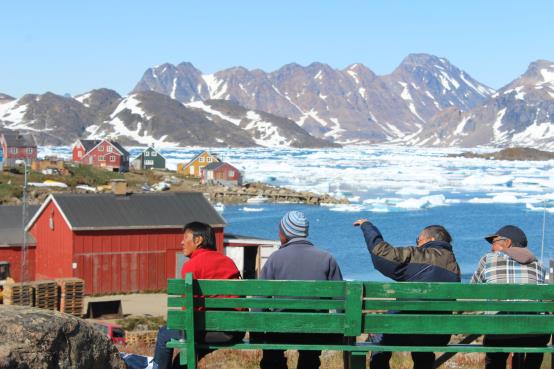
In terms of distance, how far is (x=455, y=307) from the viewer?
4.68 metres

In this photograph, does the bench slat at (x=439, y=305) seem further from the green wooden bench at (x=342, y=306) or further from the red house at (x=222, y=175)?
the red house at (x=222, y=175)

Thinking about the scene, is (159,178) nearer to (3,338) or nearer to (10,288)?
(10,288)

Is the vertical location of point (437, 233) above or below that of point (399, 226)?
above

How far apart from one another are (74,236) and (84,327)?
20.1m

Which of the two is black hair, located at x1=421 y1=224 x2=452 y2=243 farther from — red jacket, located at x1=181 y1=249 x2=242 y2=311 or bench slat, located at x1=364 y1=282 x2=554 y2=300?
red jacket, located at x1=181 y1=249 x2=242 y2=311

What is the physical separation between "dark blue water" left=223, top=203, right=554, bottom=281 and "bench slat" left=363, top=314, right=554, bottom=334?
26.1m

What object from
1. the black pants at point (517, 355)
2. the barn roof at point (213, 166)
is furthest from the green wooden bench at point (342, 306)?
the barn roof at point (213, 166)

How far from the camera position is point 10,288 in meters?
20.4

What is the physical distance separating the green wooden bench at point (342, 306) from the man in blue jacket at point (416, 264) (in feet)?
0.61

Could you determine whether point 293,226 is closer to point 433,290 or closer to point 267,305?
point 267,305

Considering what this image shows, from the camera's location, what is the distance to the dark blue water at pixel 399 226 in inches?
1558

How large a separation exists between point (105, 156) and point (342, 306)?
87.3m

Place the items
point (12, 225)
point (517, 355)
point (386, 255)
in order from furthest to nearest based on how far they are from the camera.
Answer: point (12, 225) < point (517, 355) < point (386, 255)

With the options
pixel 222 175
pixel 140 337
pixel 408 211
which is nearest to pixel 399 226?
pixel 408 211
